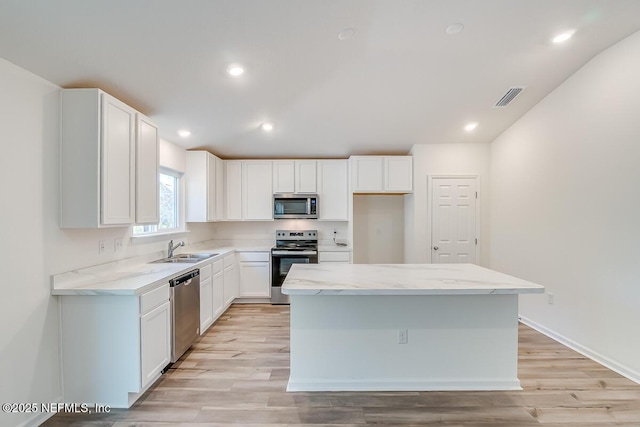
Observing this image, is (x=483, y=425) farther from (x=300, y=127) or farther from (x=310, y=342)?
(x=300, y=127)

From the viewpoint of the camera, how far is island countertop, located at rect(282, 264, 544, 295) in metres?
2.08

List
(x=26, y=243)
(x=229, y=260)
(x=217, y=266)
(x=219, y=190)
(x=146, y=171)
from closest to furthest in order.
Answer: (x=26, y=243), (x=146, y=171), (x=217, y=266), (x=229, y=260), (x=219, y=190)

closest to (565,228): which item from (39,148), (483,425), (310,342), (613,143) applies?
(613,143)

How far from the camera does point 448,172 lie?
456 centimetres

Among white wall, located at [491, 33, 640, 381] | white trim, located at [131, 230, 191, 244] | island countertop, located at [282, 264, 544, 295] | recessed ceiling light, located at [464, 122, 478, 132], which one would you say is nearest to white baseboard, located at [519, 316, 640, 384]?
white wall, located at [491, 33, 640, 381]

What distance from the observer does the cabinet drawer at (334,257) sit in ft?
15.2

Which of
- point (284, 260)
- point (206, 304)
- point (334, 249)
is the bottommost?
point (206, 304)

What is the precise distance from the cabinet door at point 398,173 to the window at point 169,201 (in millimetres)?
3188

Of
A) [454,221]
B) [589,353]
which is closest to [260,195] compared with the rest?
[454,221]

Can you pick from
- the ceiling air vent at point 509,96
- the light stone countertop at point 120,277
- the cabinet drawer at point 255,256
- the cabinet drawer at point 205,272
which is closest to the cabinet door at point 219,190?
the cabinet drawer at point 255,256

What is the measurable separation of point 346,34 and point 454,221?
3.30 meters

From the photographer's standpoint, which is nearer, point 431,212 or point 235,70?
point 235,70

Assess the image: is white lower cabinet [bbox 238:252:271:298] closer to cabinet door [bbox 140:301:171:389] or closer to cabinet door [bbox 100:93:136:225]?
cabinet door [bbox 140:301:171:389]

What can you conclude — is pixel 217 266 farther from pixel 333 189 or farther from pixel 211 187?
pixel 333 189
